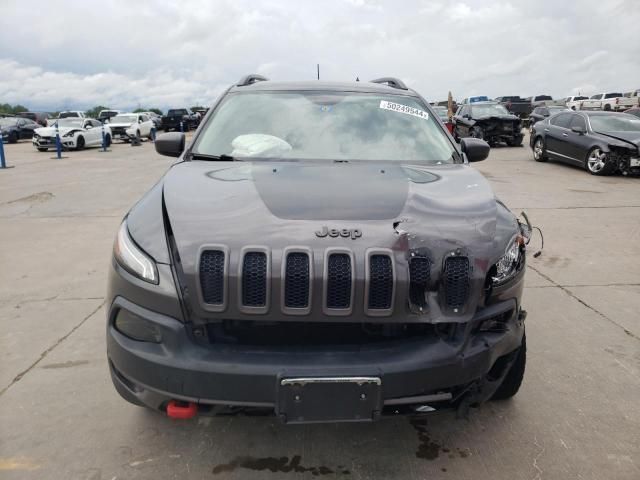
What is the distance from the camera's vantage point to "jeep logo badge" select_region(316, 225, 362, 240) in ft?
6.89

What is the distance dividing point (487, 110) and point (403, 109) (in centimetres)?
1669

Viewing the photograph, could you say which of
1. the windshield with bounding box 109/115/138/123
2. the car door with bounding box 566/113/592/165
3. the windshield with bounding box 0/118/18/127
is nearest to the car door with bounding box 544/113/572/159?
the car door with bounding box 566/113/592/165

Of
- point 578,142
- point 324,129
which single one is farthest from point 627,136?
point 324,129

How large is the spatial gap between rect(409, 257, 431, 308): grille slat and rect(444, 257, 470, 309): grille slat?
0.28 feet

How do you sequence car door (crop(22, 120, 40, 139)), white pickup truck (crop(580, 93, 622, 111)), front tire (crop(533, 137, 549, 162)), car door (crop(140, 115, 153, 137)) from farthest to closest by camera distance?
white pickup truck (crop(580, 93, 622, 111)) < car door (crop(22, 120, 40, 139)) < car door (crop(140, 115, 153, 137)) < front tire (crop(533, 137, 549, 162))

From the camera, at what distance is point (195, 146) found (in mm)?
3359

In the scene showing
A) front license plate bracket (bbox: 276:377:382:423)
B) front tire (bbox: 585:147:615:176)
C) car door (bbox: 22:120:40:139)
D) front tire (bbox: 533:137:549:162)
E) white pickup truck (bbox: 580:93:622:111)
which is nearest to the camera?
front license plate bracket (bbox: 276:377:382:423)

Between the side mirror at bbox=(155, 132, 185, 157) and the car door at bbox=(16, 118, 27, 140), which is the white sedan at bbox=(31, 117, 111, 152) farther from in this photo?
the side mirror at bbox=(155, 132, 185, 157)

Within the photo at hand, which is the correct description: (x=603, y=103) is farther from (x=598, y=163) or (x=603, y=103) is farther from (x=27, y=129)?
(x=27, y=129)

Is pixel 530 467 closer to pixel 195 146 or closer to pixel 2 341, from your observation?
pixel 195 146

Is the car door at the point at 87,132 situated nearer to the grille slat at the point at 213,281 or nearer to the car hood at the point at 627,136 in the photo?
the car hood at the point at 627,136

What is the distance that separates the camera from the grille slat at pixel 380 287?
6.58ft

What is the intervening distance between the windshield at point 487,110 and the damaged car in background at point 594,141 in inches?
158

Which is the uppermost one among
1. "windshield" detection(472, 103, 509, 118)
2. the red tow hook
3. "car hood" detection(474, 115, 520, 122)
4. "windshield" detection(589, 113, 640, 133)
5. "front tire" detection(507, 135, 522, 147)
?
"windshield" detection(472, 103, 509, 118)
